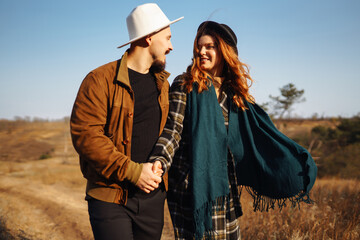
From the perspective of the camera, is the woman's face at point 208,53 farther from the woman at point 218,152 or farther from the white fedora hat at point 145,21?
the white fedora hat at point 145,21

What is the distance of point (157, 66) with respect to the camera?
229 cm

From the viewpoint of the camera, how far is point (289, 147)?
2.27 metres

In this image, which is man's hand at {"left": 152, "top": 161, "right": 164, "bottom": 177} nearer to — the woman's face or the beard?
the beard

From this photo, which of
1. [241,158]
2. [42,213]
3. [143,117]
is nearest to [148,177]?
[143,117]

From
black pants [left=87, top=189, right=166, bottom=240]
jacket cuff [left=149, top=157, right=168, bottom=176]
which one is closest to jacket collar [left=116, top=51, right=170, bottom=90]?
jacket cuff [left=149, top=157, right=168, bottom=176]

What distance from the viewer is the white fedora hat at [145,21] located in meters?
2.12

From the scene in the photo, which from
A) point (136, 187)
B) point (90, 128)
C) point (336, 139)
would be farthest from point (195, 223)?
point (336, 139)

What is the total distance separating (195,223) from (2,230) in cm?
406

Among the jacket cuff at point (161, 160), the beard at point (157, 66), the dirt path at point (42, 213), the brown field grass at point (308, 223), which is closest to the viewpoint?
the jacket cuff at point (161, 160)

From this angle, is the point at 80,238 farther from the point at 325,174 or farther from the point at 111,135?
the point at 325,174

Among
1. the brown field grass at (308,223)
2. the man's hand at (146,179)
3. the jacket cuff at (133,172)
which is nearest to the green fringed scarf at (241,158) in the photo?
the man's hand at (146,179)

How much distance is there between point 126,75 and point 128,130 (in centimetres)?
41

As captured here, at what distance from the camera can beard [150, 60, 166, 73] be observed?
224cm

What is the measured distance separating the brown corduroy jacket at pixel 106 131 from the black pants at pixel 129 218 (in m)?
0.08
